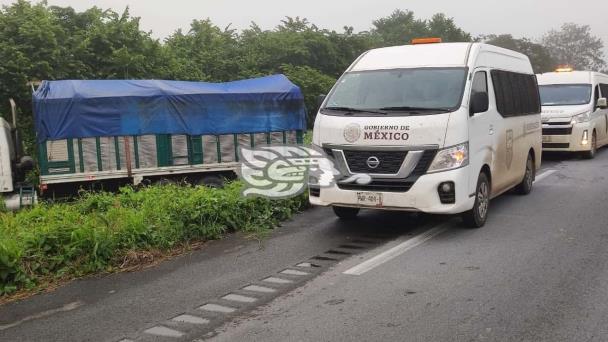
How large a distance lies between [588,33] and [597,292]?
91.1m

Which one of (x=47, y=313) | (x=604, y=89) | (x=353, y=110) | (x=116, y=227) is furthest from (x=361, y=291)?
(x=604, y=89)

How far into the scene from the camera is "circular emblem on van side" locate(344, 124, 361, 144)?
21.9 feet

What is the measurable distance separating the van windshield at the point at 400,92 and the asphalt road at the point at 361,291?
4.91 feet

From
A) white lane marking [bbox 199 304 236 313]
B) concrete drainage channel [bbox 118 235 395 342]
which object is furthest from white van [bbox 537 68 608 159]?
white lane marking [bbox 199 304 236 313]

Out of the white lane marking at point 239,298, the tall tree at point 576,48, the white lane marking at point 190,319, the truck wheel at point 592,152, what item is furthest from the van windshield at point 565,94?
the tall tree at point 576,48

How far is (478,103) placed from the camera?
6.82 meters

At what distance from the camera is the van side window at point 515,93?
7.86 m

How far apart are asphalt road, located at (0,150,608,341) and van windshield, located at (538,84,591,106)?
7.98 meters

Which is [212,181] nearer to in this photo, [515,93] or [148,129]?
[148,129]

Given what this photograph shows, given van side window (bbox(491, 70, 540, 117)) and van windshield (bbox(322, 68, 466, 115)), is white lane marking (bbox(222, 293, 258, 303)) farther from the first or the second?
van side window (bbox(491, 70, 540, 117))

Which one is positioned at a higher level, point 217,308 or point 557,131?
point 557,131

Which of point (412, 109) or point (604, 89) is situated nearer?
point (412, 109)

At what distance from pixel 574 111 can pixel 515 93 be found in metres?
6.26

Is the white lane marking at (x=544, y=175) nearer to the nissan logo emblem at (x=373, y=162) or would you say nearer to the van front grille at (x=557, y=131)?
the van front grille at (x=557, y=131)
